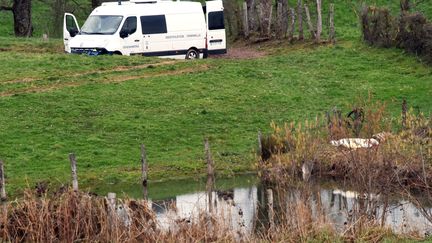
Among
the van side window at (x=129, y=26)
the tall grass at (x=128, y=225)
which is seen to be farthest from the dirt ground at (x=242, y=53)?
the tall grass at (x=128, y=225)

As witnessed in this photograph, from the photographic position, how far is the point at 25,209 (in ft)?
59.5

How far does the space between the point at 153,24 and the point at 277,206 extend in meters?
17.4

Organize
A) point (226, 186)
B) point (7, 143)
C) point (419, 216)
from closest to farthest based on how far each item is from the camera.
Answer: point (419, 216)
point (226, 186)
point (7, 143)

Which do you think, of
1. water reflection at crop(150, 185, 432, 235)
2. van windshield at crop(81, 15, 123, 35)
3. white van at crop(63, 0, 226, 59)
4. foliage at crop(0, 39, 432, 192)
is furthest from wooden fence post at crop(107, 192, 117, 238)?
van windshield at crop(81, 15, 123, 35)

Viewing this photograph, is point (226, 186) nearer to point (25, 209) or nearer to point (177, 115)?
point (177, 115)

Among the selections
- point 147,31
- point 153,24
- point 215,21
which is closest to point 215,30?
point 215,21

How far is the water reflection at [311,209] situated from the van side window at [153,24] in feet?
48.3

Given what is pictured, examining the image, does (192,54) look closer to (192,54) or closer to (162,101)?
(192,54)

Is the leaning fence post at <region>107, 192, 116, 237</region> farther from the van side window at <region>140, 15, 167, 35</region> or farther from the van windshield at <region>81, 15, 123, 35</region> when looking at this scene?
the van side window at <region>140, 15, 167, 35</region>

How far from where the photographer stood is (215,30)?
1577 inches

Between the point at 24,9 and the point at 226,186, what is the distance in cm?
2359

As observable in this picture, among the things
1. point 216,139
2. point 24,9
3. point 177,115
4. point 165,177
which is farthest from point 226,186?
point 24,9

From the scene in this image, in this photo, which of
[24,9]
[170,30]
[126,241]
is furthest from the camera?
[24,9]

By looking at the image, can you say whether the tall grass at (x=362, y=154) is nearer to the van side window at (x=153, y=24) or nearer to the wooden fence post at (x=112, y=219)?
the wooden fence post at (x=112, y=219)
